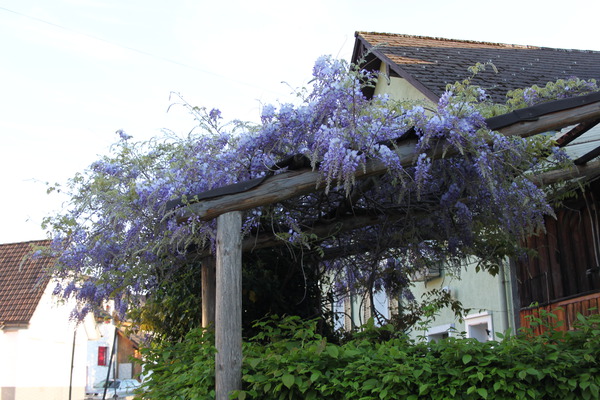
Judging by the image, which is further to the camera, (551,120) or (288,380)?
(551,120)

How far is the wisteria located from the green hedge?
47.0 inches

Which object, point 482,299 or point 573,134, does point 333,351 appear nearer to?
point 573,134

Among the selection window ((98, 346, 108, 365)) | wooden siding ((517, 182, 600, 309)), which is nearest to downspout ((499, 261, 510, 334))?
wooden siding ((517, 182, 600, 309))

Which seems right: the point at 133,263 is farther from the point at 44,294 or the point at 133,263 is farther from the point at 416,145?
the point at 44,294

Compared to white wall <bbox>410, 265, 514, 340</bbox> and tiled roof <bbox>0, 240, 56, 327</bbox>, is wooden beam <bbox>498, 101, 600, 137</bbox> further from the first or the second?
tiled roof <bbox>0, 240, 56, 327</bbox>

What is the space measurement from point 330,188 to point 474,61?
774 centimetres

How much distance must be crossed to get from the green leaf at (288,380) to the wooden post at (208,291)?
2090 millimetres

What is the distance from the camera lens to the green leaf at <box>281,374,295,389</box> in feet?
18.3

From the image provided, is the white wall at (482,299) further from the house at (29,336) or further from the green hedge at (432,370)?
the house at (29,336)

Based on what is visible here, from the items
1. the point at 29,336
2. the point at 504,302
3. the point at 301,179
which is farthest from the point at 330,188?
the point at 29,336

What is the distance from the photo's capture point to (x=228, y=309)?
6105 mm

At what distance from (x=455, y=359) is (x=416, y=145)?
1698mm

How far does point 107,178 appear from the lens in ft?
25.7

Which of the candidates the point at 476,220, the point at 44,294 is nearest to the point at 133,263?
the point at 476,220
